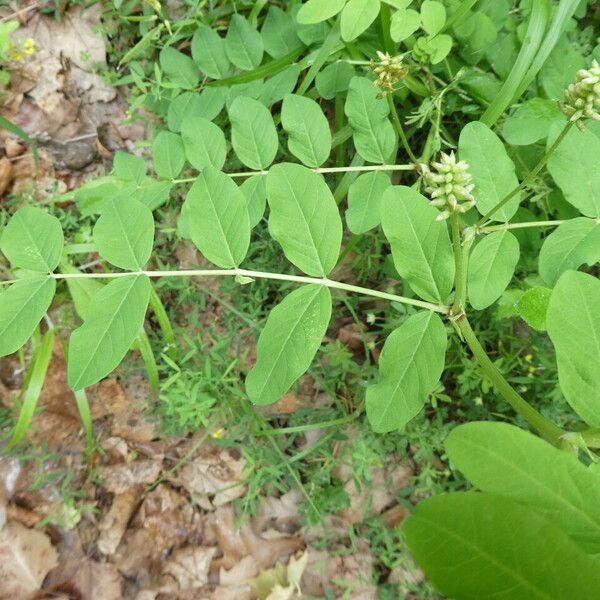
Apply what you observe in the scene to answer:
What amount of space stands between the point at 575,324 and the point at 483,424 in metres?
0.33

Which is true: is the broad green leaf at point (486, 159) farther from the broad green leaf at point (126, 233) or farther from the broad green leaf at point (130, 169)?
the broad green leaf at point (130, 169)

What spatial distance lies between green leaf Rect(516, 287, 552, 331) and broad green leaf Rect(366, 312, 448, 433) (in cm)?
37

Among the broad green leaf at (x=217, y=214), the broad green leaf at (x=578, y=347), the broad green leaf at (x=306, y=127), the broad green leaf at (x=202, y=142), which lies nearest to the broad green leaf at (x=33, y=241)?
the broad green leaf at (x=217, y=214)

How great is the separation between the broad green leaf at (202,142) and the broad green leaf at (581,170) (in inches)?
39.6

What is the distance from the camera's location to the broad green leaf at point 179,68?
225 centimetres

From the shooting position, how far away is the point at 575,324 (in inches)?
40.1

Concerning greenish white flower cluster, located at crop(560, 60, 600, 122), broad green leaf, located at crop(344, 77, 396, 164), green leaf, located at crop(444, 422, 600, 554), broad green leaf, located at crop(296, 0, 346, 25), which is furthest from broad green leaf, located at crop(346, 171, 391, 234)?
green leaf, located at crop(444, 422, 600, 554)

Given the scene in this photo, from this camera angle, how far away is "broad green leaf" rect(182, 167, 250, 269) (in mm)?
1362

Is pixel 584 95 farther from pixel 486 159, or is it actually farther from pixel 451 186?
pixel 486 159

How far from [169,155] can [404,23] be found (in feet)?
2.91

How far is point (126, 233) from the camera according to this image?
143cm

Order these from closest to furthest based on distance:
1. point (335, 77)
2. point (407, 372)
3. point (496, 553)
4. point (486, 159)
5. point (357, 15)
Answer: point (496, 553) → point (407, 372) → point (486, 159) → point (357, 15) → point (335, 77)

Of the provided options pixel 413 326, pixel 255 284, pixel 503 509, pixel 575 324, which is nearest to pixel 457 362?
pixel 255 284

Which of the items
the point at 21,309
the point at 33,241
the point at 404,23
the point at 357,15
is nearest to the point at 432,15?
the point at 404,23
